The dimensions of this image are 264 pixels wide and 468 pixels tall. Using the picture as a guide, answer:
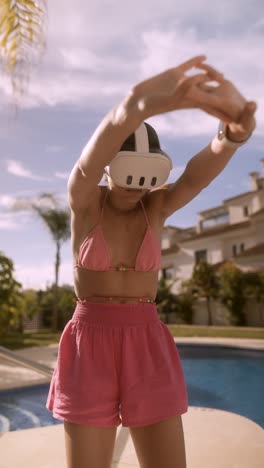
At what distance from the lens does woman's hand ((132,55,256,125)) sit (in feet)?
3.73

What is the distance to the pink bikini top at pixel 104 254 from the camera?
5.62 ft

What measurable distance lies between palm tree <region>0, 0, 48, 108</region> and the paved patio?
9.92 ft

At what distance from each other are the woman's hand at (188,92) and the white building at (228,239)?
23.1 metres

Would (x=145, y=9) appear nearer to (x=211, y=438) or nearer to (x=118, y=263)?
(x=118, y=263)

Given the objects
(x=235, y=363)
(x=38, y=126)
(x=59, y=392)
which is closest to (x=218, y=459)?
(x=59, y=392)

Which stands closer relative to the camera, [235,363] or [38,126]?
[38,126]

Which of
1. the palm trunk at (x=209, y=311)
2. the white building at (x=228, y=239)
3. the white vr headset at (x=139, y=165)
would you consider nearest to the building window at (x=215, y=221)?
the white building at (x=228, y=239)

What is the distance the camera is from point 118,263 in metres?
1.80

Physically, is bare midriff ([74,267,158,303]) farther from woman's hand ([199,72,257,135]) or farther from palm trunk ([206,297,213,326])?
palm trunk ([206,297,213,326])

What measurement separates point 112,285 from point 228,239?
26815 mm

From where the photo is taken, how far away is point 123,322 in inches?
69.8

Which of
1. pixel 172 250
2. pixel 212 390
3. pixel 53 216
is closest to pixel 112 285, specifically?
pixel 212 390

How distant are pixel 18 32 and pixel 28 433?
3613 mm

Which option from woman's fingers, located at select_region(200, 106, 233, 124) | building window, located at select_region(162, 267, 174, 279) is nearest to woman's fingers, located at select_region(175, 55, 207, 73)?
woman's fingers, located at select_region(200, 106, 233, 124)
